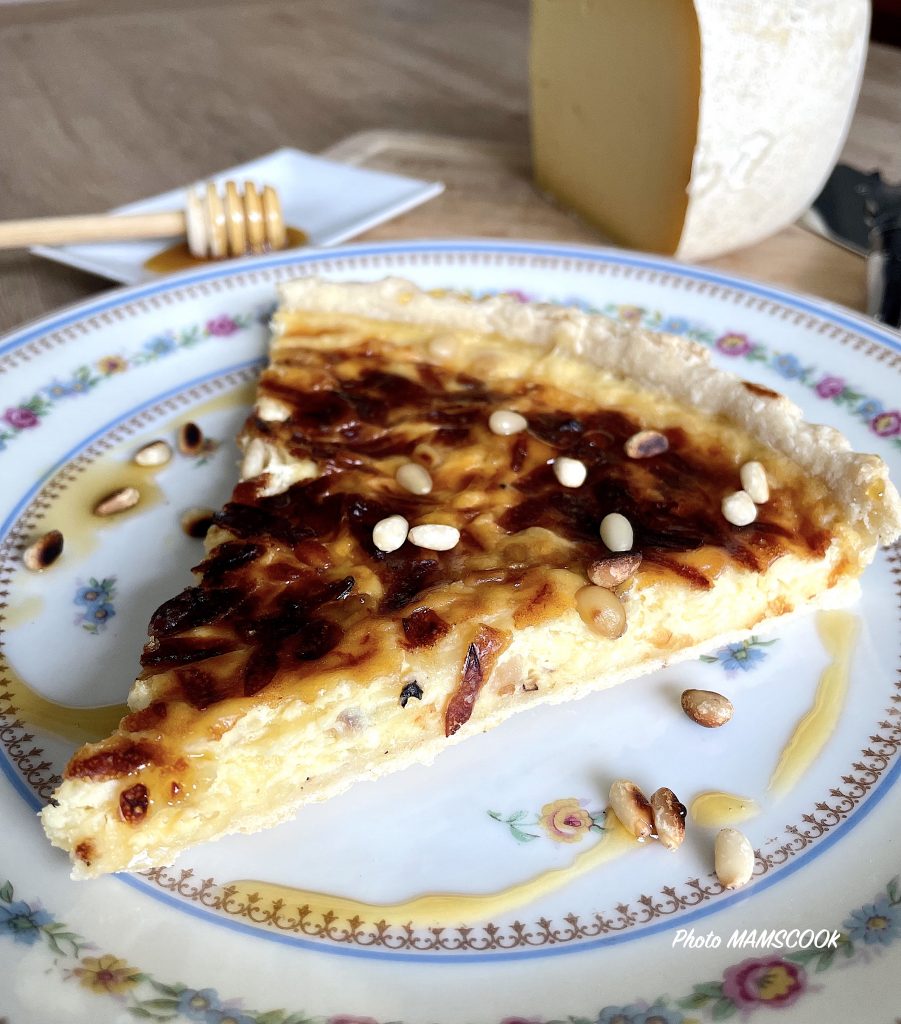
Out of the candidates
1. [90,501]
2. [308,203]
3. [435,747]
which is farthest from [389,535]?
[308,203]

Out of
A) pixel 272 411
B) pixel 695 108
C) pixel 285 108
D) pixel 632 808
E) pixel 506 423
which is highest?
pixel 695 108

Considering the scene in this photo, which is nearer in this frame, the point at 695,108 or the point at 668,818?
the point at 668,818

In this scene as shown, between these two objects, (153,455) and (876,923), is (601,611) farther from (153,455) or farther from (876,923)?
(153,455)

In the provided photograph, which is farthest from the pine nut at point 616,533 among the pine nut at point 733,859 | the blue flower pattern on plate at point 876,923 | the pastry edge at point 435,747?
the blue flower pattern on plate at point 876,923

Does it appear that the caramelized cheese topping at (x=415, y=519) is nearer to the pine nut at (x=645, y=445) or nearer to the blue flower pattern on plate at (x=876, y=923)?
the pine nut at (x=645, y=445)

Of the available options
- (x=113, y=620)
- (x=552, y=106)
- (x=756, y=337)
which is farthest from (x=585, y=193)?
(x=113, y=620)
